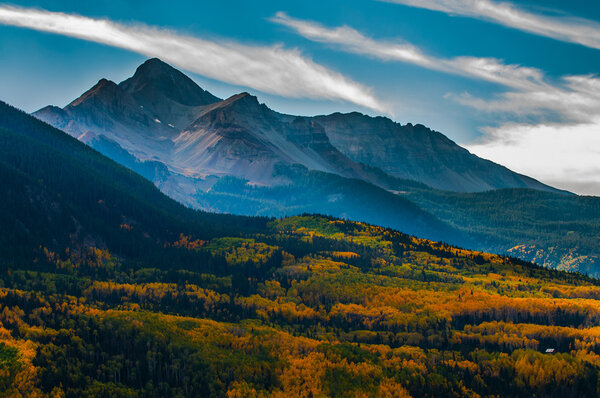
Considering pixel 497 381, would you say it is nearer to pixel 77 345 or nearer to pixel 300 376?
pixel 300 376

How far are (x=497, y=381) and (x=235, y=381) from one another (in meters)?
85.6

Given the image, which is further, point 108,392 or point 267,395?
point 267,395

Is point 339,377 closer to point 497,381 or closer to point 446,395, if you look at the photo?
point 446,395

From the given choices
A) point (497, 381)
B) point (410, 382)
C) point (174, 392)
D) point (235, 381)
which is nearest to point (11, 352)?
point (174, 392)

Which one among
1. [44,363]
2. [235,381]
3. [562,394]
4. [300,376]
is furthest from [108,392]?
[562,394]

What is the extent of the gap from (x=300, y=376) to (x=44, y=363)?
78.1m

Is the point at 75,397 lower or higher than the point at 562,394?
lower

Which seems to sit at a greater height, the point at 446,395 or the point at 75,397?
the point at 446,395

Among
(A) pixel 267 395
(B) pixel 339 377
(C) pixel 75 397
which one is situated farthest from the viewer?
(B) pixel 339 377

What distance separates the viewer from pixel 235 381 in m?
187

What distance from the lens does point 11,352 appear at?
175125mm

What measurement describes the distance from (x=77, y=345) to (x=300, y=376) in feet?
234

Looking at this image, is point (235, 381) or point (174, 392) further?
point (235, 381)

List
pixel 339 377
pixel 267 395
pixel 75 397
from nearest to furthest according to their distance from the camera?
pixel 75 397 → pixel 267 395 → pixel 339 377
